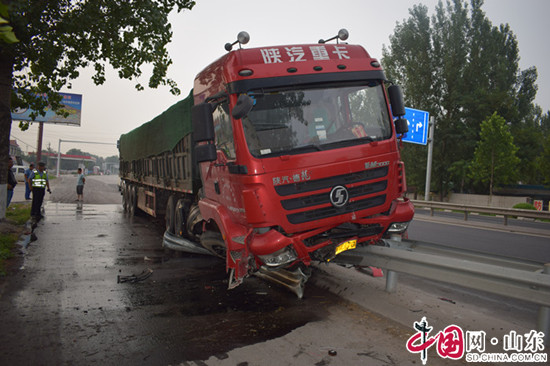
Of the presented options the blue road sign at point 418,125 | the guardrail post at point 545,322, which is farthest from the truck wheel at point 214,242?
the blue road sign at point 418,125

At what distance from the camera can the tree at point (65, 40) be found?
959 cm

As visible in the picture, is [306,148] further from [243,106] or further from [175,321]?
[175,321]

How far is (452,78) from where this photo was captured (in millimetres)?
36344

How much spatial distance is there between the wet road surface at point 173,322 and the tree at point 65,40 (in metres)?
4.99

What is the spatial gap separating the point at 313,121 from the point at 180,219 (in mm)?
4342

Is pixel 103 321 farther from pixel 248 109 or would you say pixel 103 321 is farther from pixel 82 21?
pixel 82 21

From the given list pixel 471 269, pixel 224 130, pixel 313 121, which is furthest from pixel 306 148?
pixel 471 269

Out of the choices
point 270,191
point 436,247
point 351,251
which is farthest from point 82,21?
point 436,247

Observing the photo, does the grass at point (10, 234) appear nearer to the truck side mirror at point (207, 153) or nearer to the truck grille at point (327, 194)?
the truck side mirror at point (207, 153)

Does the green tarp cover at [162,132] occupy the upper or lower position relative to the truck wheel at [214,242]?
upper

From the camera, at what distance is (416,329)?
172 inches

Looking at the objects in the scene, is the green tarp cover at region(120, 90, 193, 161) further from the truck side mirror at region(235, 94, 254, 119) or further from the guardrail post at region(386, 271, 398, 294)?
the guardrail post at region(386, 271, 398, 294)

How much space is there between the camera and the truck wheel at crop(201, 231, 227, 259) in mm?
5827

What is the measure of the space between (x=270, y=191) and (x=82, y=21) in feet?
25.1
